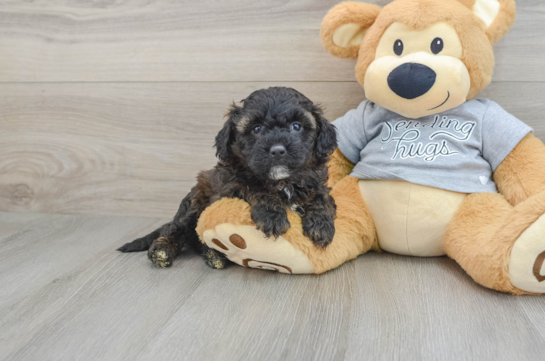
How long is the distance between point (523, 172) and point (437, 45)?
54 centimetres

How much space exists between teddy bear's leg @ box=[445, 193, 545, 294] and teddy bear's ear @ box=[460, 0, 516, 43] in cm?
61

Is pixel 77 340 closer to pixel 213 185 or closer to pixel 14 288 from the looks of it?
pixel 14 288

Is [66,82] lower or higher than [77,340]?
higher

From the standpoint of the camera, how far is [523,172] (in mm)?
1462

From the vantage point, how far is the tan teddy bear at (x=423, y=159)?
1.41 m

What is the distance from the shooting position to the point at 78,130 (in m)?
2.26

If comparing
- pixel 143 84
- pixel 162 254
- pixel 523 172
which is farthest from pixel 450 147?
pixel 143 84

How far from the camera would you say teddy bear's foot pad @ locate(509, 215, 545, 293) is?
1.20 metres

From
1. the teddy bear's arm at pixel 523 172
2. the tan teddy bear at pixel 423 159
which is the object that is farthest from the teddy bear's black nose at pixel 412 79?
the teddy bear's arm at pixel 523 172

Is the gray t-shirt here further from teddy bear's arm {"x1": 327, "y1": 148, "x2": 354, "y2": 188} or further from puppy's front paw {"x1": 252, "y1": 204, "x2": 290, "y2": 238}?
puppy's front paw {"x1": 252, "y1": 204, "x2": 290, "y2": 238}

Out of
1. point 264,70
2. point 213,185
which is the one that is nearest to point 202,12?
point 264,70

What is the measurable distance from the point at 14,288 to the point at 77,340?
50 centimetres

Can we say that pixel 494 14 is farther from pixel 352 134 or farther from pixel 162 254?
pixel 162 254

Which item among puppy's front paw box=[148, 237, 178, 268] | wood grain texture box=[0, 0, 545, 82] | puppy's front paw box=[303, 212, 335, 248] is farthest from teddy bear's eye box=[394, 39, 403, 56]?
puppy's front paw box=[148, 237, 178, 268]
